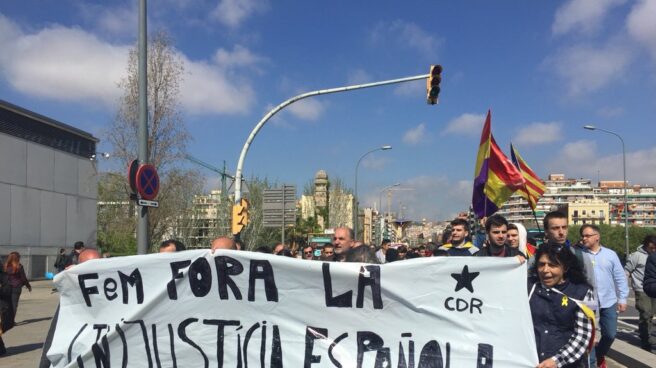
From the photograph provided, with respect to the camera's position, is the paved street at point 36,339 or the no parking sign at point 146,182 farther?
the no parking sign at point 146,182

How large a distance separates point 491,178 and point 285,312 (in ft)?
16.1

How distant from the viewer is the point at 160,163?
20.5 m

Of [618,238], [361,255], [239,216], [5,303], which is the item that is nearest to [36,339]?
[5,303]

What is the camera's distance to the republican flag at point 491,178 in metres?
8.63

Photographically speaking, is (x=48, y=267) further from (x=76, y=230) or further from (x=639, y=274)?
(x=639, y=274)

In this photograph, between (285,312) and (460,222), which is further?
(460,222)

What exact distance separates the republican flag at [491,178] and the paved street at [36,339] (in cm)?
264

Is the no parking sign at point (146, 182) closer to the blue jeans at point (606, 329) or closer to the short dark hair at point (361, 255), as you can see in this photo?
the short dark hair at point (361, 255)

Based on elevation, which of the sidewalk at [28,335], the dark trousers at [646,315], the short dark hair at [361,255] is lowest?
the sidewalk at [28,335]

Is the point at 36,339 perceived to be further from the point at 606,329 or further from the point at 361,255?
the point at 606,329

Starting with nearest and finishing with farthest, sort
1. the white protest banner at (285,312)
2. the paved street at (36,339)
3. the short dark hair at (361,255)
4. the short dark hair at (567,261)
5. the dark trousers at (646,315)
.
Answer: the short dark hair at (567,261)
the white protest banner at (285,312)
the short dark hair at (361,255)
the paved street at (36,339)
the dark trousers at (646,315)

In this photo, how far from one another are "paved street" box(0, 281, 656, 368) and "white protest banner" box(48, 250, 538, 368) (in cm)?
416

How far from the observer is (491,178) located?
882 cm

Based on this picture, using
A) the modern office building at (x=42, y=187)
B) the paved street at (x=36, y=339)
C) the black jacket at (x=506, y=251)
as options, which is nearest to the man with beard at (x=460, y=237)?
the black jacket at (x=506, y=251)
